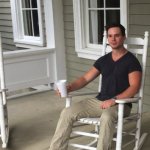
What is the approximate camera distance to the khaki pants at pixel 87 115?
2355mm

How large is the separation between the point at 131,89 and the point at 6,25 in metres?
4.62

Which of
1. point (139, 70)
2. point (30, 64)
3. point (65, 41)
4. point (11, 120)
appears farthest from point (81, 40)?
point (139, 70)

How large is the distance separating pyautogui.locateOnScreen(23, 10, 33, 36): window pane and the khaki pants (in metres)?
3.40

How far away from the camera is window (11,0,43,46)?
548 centimetres

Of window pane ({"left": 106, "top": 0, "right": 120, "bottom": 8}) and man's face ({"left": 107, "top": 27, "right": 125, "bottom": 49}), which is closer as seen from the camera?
man's face ({"left": 107, "top": 27, "right": 125, "bottom": 49})

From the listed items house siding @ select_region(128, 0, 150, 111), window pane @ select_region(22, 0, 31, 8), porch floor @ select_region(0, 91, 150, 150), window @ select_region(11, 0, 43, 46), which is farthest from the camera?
window pane @ select_region(22, 0, 31, 8)

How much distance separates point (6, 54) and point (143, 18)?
78.2 inches

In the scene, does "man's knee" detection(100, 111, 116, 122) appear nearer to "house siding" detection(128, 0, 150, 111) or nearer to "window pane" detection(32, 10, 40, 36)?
"house siding" detection(128, 0, 150, 111)

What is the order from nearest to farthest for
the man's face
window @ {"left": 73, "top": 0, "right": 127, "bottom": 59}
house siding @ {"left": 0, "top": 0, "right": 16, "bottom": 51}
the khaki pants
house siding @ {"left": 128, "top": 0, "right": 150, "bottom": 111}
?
the khaki pants
the man's face
house siding @ {"left": 128, "top": 0, "right": 150, "bottom": 111}
window @ {"left": 73, "top": 0, "right": 127, "bottom": 59}
house siding @ {"left": 0, "top": 0, "right": 16, "bottom": 51}

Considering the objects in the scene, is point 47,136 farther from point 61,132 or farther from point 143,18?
point 143,18

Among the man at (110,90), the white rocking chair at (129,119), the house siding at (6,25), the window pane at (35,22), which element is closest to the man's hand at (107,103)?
the man at (110,90)

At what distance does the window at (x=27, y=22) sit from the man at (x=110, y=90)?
279cm

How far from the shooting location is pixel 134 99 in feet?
8.07

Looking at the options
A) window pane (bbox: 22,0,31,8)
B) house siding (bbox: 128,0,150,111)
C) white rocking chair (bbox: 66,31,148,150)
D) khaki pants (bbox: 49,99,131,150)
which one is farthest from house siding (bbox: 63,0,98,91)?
khaki pants (bbox: 49,99,131,150)
